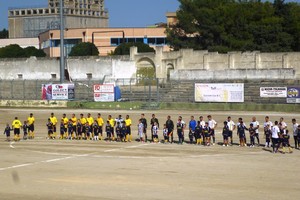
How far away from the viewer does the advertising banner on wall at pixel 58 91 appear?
189 ft

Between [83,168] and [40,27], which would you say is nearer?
[83,168]

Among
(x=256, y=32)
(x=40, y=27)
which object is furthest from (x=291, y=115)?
(x=40, y=27)

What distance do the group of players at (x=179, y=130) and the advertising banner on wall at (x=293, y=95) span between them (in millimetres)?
15916

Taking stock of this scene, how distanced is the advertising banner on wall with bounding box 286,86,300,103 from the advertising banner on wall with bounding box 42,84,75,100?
21.6 metres

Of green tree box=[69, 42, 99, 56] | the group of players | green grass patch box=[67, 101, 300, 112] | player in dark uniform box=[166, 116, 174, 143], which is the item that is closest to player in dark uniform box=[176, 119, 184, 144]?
the group of players

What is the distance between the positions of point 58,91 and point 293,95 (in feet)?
77.4

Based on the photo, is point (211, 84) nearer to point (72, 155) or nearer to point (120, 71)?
point (120, 71)

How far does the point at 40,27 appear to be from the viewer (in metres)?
147

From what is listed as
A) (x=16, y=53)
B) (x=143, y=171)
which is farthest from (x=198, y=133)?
(x=16, y=53)

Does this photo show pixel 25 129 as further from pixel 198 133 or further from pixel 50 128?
pixel 198 133

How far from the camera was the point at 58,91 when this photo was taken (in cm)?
5794

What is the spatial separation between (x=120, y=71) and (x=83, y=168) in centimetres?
4438

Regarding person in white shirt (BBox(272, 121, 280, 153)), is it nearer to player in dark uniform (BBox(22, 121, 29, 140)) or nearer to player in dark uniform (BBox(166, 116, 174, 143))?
player in dark uniform (BBox(166, 116, 174, 143))

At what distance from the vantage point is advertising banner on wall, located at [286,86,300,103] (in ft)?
160
